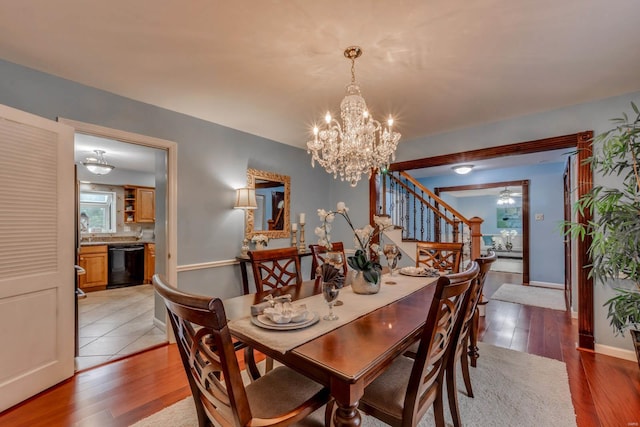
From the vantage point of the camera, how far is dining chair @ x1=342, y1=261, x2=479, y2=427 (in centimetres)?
111

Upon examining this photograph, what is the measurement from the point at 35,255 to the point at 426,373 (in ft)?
8.73

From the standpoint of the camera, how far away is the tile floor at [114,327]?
2.71 m

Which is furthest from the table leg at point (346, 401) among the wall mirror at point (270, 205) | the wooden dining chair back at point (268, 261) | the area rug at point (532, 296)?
the area rug at point (532, 296)

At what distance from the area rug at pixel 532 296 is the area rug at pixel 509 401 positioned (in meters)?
2.09

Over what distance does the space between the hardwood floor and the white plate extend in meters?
1.24

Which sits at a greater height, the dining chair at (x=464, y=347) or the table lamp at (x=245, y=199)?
the table lamp at (x=245, y=199)

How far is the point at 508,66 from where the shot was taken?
2074 millimetres

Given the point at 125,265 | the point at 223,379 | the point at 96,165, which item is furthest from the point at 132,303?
the point at 223,379

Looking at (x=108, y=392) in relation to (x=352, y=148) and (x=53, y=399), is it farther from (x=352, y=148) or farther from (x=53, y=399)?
(x=352, y=148)

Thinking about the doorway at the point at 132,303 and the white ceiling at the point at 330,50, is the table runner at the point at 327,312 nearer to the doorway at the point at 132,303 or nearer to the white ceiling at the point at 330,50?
the white ceiling at the point at 330,50

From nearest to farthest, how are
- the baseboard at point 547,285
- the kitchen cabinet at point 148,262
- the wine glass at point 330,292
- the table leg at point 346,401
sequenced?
the table leg at point 346,401, the wine glass at point 330,292, the baseboard at point 547,285, the kitchen cabinet at point 148,262

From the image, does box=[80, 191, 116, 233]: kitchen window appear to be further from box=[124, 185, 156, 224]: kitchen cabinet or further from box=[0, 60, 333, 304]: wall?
box=[0, 60, 333, 304]: wall

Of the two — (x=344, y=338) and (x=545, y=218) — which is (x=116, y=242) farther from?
(x=545, y=218)

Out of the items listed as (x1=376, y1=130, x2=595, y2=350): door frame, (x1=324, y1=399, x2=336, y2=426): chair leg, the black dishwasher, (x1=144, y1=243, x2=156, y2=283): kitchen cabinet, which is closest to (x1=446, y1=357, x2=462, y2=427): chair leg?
(x1=324, y1=399, x2=336, y2=426): chair leg
